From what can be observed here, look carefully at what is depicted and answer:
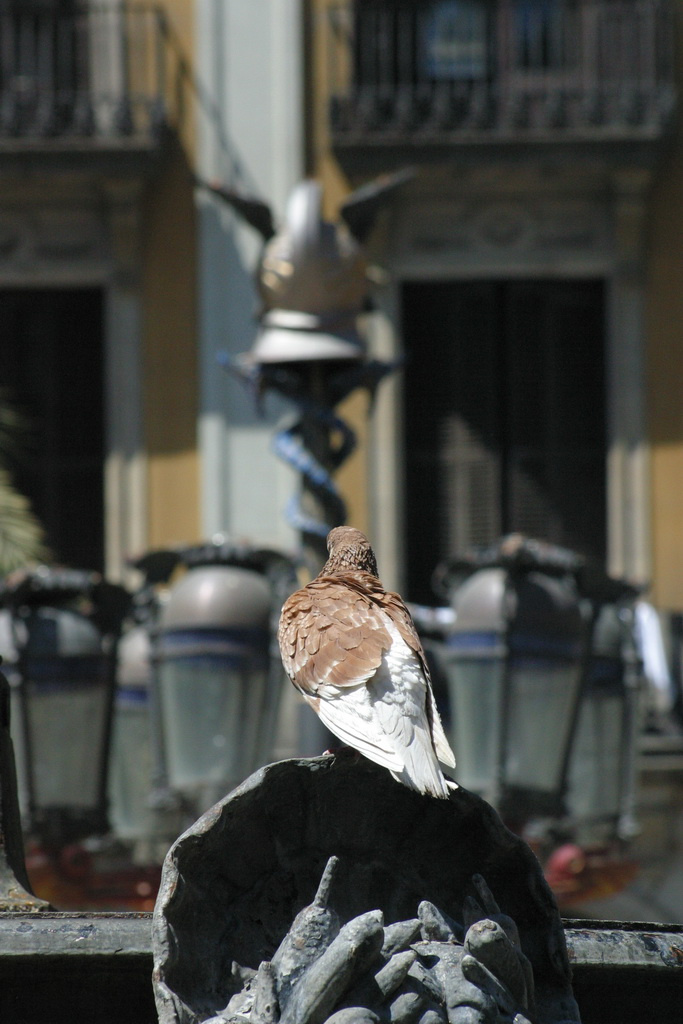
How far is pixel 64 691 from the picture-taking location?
39.7 feet

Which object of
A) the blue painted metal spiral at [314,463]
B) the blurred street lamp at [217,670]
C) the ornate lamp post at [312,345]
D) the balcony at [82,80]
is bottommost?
the blurred street lamp at [217,670]

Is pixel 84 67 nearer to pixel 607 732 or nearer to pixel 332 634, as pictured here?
pixel 607 732

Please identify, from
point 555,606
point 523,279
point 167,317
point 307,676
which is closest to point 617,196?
point 523,279

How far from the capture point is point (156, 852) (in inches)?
506

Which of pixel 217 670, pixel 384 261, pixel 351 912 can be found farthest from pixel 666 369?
pixel 351 912

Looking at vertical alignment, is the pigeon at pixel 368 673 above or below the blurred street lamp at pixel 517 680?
above

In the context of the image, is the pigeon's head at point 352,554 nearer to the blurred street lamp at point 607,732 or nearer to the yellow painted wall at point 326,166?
the blurred street lamp at point 607,732

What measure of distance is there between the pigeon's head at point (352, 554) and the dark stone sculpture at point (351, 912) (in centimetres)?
72

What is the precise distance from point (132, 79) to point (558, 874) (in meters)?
8.67

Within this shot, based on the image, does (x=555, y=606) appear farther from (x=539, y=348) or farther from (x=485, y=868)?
(x=485, y=868)

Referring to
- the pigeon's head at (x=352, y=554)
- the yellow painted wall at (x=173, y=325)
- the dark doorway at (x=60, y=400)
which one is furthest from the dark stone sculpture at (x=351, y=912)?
the dark doorway at (x=60, y=400)

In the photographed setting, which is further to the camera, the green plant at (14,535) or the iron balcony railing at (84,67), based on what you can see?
the iron balcony railing at (84,67)

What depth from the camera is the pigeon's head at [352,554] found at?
3775mm

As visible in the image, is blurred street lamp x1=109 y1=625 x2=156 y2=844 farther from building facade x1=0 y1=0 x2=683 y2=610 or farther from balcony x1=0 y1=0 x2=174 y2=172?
balcony x1=0 y1=0 x2=174 y2=172
